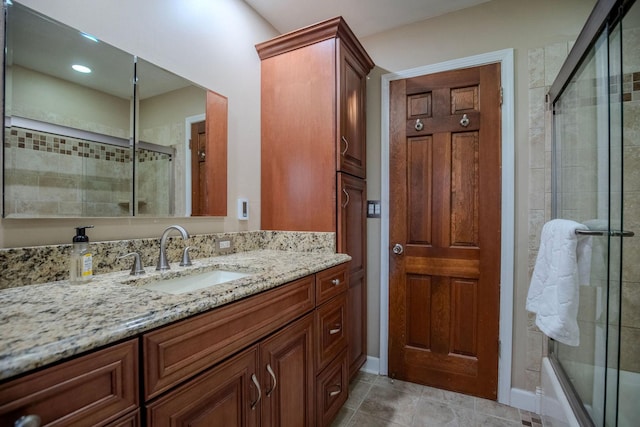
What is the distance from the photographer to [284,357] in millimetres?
1074

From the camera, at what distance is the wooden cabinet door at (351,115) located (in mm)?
1704

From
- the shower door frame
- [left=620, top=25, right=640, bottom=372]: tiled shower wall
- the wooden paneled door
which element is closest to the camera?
the shower door frame

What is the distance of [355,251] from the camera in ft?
6.34

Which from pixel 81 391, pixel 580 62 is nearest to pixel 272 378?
pixel 81 391

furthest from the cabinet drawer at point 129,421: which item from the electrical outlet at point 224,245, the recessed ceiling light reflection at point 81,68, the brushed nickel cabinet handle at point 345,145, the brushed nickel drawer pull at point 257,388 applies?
the brushed nickel cabinet handle at point 345,145

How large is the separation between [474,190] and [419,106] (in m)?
0.68

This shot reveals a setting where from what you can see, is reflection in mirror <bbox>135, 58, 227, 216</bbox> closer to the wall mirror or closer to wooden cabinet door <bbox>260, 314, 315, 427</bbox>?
the wall mirror

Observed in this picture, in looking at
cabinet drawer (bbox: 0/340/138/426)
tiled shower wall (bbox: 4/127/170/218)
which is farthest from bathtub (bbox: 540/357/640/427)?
tiled shower wall (bbox: 4/127/170/218)

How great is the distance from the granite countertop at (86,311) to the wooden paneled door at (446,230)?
1.18 m

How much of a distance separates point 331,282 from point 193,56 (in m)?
1.36

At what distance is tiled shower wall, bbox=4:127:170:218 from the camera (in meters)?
0.92

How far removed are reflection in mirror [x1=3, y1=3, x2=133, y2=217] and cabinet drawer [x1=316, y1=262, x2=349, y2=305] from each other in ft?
2.87

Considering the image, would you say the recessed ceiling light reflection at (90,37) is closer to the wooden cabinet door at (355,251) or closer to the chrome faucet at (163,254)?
the chrome faucet at (163,254)

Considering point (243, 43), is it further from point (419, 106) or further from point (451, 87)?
point (451, 87)
